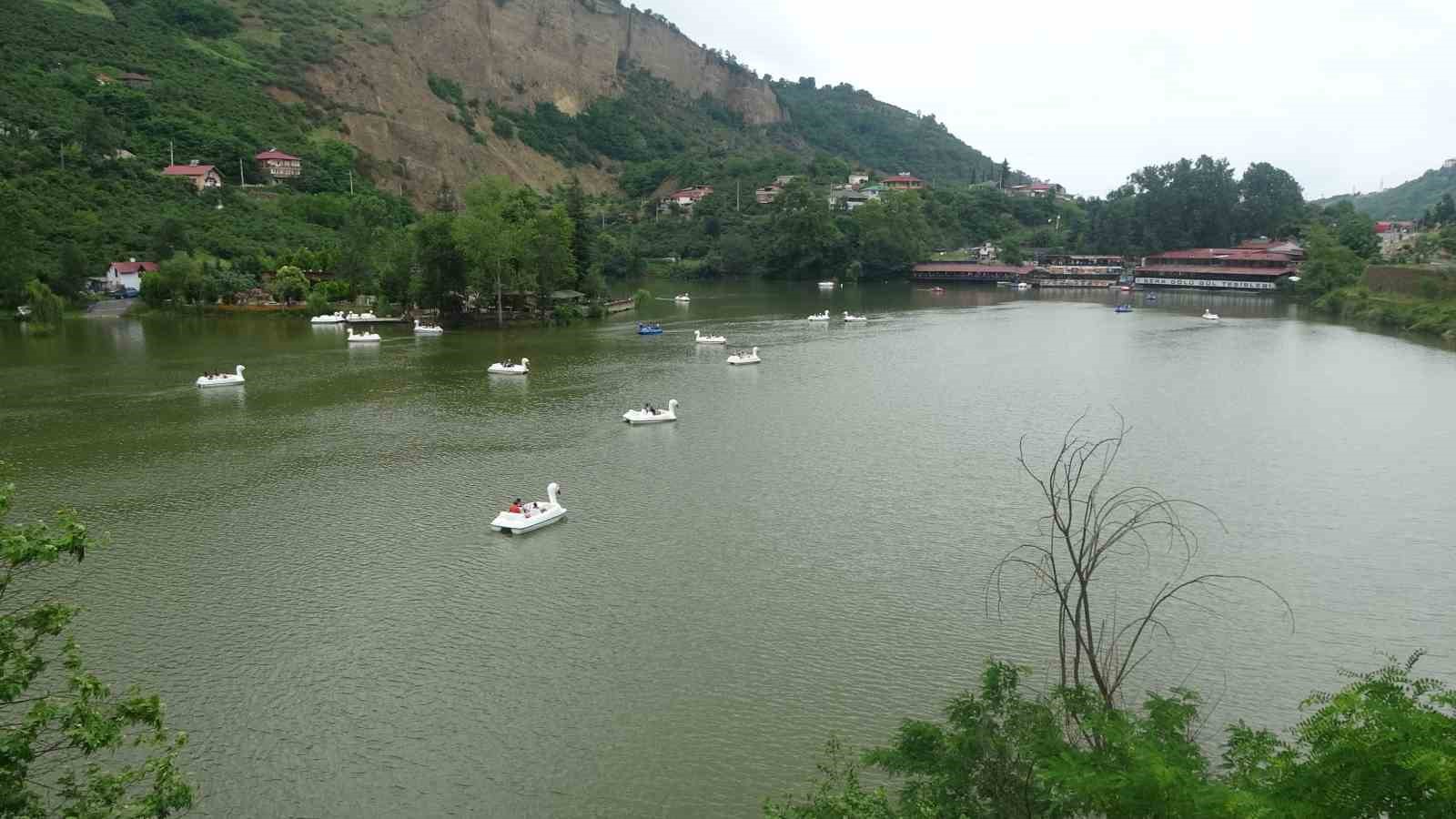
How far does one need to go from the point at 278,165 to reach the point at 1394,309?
86.6m

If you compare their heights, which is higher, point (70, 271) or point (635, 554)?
point (70, 271)

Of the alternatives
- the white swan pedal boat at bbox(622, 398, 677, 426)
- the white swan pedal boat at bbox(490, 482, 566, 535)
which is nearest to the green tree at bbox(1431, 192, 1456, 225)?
the white swan pedal boat at bbox(622, 398, 677, 426)

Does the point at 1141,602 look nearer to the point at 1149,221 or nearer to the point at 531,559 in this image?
the point at 531,559

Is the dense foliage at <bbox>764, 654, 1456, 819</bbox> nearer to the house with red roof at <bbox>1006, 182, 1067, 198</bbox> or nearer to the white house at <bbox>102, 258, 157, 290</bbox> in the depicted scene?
the white house at <bbox>102, 258, 157, 290</bbox>

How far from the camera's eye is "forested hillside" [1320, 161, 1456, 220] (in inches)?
6206

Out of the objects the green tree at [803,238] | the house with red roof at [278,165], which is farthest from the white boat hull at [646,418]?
Answer: the green tree at [803,238]

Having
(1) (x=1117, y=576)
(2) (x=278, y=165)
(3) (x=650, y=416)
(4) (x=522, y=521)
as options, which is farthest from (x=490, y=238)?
(1) (x=1117, y=576)

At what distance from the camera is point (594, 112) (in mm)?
146750

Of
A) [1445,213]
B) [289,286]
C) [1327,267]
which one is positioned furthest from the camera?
[1445,213]

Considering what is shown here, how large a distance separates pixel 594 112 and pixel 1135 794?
149 metres

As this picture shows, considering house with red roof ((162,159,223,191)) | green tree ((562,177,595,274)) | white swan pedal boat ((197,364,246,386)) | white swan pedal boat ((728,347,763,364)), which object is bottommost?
white swan pedal boat ((728,347,763,364))

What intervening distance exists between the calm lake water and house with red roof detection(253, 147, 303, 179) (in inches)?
1806

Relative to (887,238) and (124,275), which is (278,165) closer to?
(124,275)

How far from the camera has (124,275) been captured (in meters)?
62.9
